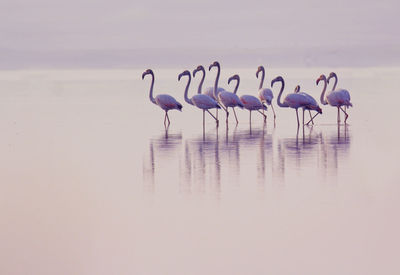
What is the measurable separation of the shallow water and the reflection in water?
0.02 meters

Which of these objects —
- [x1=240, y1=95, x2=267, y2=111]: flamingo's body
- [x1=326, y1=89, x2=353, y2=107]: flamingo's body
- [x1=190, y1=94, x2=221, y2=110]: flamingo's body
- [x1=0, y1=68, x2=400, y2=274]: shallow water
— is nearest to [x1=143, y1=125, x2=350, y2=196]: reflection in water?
[x1=0, y1=68, x2=400, y2=274]: shallow water

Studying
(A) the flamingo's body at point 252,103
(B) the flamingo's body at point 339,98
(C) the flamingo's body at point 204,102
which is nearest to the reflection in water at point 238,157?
(B) the flamingo's body at point 339,98

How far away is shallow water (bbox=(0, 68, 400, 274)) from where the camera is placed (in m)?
8.23

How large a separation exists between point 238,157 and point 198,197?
10.7 feet

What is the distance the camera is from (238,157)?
A: 14.0 metres

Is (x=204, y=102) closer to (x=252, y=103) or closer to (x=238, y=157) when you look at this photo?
(x=252, y=103)

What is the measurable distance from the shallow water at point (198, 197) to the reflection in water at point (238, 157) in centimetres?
2

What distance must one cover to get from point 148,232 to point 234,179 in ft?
→ 9.72

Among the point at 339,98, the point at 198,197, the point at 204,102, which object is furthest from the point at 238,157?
the point at 339,98

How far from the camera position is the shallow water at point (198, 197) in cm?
823

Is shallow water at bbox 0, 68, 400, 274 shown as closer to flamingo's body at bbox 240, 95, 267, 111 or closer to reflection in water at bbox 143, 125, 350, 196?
reflection in water at bbox 143, 125, 350, 196

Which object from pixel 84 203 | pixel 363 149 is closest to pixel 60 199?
pixel 84 203

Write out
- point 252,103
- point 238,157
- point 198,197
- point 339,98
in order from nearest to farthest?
1. point 198,197
2. point 238,157
3. point 339,98
4. point 252,103

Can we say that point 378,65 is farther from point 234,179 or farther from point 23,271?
point 23,271
